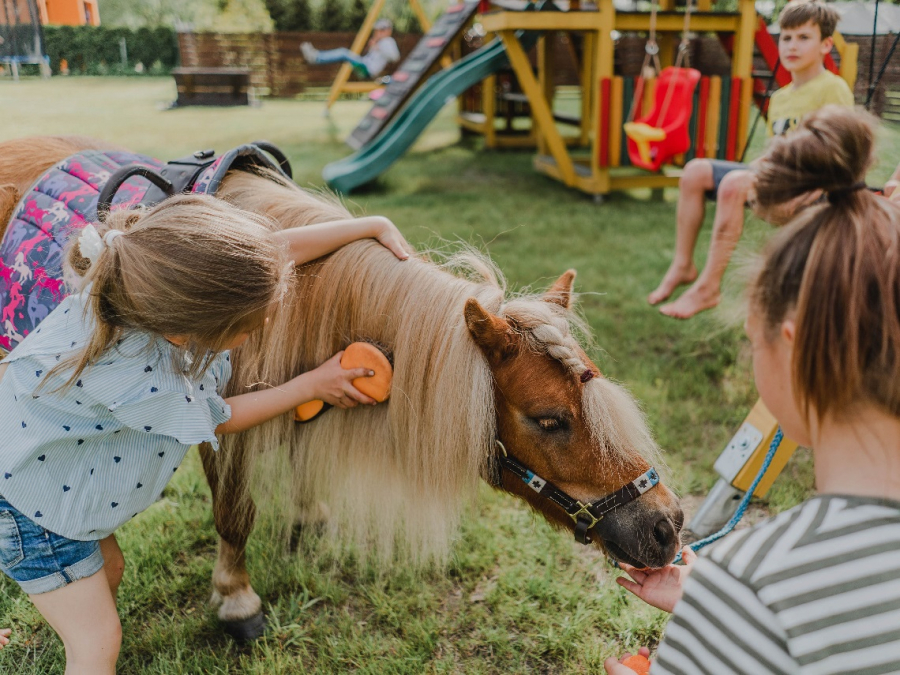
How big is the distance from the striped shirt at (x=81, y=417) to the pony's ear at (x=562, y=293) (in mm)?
963

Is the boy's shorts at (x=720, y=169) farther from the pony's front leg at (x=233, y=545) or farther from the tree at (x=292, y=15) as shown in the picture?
the tree at (x=292, y=15)

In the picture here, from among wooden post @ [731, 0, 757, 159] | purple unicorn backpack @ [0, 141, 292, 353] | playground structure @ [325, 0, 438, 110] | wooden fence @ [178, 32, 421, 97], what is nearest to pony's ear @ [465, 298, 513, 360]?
purple unicorn backpack @ [0, 141, 292, 353]

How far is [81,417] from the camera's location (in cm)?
159

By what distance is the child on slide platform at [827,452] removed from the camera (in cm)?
90

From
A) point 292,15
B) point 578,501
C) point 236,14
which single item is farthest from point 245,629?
point 292,15

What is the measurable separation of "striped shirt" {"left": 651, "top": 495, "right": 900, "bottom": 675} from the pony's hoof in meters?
1.77

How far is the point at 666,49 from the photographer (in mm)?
8680

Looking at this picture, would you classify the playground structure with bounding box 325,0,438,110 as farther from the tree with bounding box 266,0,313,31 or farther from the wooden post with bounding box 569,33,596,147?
the wooden post with bounding box 569,33,596,147

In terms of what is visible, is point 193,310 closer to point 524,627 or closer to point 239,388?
point 239,388

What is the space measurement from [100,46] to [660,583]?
10.7 feet

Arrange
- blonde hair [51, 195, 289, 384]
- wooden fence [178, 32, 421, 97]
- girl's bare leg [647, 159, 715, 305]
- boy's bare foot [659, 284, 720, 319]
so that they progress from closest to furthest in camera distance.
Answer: blonde hair [51, 195, 289, 384] < boy's bare foot [659, 284, 720, 319] < girl's bare leg [647, 159, 715, 305] < wooden fence [178, 32, 421, 97]

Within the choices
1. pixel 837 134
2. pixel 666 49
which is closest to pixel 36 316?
pixel 837 134

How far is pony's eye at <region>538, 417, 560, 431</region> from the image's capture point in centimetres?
173

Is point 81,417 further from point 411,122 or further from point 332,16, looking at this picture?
point 332,16
